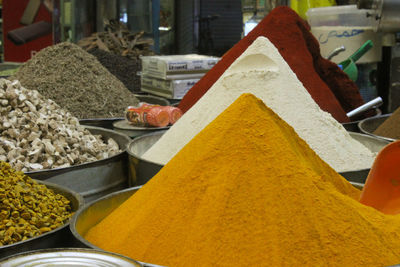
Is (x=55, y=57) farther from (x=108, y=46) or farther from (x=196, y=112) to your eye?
(x=108, y=46)

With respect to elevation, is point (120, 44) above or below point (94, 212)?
above

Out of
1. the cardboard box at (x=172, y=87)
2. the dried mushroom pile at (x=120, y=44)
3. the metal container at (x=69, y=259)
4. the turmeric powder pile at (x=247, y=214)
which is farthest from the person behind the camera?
the dried mushroom pile at (x=120, y=44)

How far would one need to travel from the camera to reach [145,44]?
106 inches

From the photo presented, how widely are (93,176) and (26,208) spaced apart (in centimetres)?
17

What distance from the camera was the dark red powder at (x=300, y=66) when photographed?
4.30ft

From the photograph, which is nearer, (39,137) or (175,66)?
(39,137)

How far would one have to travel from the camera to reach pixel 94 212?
701mm

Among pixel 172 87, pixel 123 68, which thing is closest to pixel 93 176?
pixel 172 87

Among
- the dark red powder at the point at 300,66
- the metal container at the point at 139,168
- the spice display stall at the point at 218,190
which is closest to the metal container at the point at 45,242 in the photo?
the spice display stall at the point at 218,190

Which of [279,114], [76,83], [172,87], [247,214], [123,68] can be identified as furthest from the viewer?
[123,68]

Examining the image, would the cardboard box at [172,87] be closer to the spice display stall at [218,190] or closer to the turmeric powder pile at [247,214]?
the spice display stall at [218,190]

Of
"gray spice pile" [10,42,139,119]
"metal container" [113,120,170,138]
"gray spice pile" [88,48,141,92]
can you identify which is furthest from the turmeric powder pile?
"gray spice pile" [88,48,141,92]

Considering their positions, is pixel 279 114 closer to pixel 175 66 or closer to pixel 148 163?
pixel 148 163

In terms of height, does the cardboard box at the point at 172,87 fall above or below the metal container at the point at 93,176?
above
